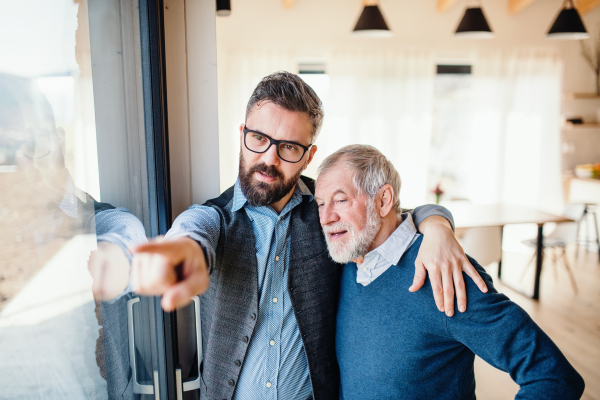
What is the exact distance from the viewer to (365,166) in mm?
1201

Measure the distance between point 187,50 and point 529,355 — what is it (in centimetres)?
129

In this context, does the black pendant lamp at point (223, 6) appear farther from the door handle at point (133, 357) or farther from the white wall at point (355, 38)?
the door handle at point (133, 357)

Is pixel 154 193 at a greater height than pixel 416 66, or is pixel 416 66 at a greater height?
pixel 416 66

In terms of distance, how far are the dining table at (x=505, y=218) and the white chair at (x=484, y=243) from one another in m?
0.05

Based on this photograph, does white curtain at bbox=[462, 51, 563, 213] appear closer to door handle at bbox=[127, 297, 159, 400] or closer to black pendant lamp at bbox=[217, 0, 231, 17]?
black pendant lamp at bbox=[217, 0, 231, 17]

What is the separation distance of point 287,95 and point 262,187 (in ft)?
0.87

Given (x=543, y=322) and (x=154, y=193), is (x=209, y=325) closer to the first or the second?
(x=154, y=193)

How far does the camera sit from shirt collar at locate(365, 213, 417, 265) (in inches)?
45.1

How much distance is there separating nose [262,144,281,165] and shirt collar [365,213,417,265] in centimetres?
40

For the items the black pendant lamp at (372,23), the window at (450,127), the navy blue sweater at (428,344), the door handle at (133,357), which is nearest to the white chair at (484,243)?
the black pendant lamp at (372,23)

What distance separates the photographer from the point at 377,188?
3.96ft

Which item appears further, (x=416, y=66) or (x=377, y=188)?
(x=416, y=66)

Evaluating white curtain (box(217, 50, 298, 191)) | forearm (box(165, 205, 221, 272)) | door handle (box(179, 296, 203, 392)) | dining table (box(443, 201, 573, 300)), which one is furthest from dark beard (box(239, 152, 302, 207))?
white curtain (box(217, 50, 298, 191))

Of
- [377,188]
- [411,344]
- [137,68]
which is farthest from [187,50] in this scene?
[411,344]
